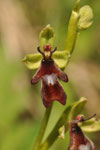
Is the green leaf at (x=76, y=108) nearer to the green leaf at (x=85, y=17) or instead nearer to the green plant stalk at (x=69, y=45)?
→ the green plant stalk at (x=69, y=45)

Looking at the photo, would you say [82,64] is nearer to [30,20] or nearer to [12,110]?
[30,20]

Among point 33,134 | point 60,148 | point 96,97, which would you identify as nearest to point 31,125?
point 33,134

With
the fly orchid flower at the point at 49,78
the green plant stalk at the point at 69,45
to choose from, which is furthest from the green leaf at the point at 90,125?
the fly orchid flower at the point at 49,78

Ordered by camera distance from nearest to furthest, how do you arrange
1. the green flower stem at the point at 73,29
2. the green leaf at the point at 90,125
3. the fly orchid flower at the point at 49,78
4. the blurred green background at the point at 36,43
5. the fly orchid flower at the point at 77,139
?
the fly orchid flower at the point at 49,78 < the green flower stem at the point at 73,29 < the fly orchid flower at the point at 77,139 < the green leaf at the point at 90,125 < the blurred green background at the point at 36,43

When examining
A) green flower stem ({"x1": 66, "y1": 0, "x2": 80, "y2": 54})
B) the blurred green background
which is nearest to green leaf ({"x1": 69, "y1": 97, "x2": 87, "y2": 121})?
green flower stem ({"x1": 66, "y1": 0, "x2": 80, "y2": 54})

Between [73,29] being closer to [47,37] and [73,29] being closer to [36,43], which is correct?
[47,37]

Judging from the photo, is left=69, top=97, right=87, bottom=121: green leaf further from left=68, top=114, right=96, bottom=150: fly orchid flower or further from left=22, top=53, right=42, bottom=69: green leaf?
left=22, top=53, right=42, bottom=69: green leaf

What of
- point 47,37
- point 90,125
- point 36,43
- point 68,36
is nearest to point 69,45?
point 68,36
